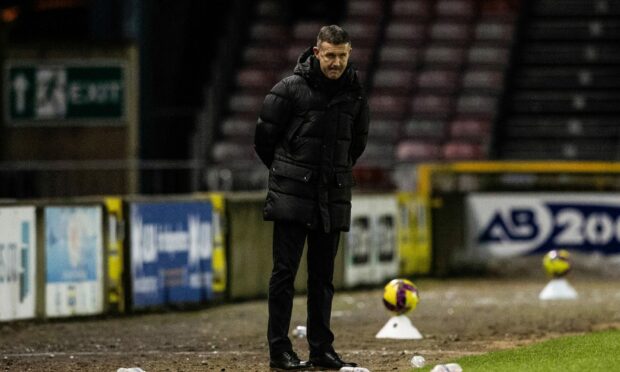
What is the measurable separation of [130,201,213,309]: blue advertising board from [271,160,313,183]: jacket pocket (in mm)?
6020

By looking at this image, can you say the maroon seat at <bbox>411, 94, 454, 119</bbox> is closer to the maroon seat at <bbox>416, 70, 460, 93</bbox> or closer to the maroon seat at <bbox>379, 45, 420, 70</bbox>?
the maroon seat at <bbox>416, 70, 460, 93</bbox>

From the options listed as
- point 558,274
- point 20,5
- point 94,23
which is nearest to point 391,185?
point 558,274

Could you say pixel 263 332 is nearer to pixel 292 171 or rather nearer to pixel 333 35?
pixel 292 171

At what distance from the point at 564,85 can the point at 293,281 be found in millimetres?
19148

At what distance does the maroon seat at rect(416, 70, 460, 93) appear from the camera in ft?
93.9

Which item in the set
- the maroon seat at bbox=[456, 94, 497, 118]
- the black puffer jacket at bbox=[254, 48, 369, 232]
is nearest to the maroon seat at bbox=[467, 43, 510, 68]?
the maroon seat at bbox=[456, 94, 497, 118]

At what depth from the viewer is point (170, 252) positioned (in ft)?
52.1

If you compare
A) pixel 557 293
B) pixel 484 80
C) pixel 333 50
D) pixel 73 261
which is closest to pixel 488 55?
pixel 484 80

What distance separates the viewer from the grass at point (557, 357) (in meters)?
9.75

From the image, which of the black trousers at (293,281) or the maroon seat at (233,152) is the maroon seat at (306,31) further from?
the black trousers at (293,281)

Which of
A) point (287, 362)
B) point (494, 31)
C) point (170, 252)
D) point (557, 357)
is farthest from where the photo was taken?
point (494, 31)

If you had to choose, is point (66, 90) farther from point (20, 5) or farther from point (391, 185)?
point (20, 5)

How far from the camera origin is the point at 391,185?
2173 cm

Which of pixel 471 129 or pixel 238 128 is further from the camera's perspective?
pixel 238 128
